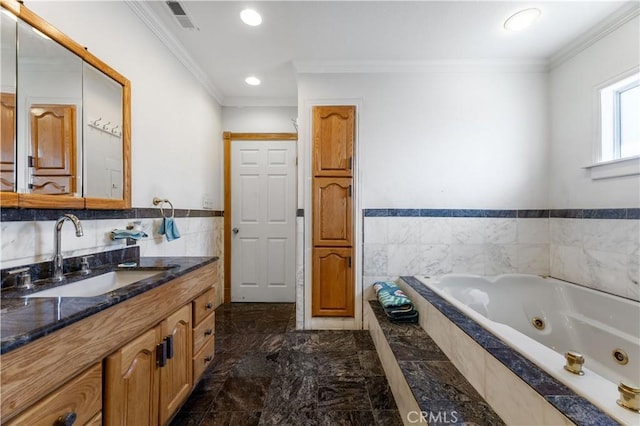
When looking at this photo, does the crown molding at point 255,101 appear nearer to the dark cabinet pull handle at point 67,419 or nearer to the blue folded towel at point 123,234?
the blue folded towel at point 123,234

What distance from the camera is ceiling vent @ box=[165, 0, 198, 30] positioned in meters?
1.67

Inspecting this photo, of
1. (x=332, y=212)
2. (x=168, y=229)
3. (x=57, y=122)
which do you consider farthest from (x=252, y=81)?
(x=57, y=122)

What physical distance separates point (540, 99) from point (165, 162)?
327 centimetres

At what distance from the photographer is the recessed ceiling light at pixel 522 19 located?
5.64 ft

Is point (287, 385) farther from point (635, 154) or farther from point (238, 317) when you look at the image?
point (635, 154)

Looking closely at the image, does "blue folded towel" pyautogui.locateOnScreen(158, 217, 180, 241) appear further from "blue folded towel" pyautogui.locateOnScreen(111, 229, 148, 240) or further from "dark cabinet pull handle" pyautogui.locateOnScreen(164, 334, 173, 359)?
"dark cabinet pull handle" pyautogui.locateOnScreen(164, 334, 173, 359)

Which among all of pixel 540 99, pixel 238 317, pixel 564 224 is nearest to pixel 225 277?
pixel 238 317

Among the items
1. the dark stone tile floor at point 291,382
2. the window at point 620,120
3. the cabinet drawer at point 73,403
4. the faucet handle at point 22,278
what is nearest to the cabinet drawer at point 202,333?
the dark stone tile floor at point 291,382

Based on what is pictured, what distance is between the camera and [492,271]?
2.35m

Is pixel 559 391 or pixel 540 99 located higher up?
pixel 540 99

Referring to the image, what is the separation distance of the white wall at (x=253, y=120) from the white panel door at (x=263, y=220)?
0.55 feet

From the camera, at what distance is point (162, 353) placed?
114 cm

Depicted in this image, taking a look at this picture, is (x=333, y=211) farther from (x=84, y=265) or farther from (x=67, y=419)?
(x=67, y=419)

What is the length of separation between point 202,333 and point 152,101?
1.60 metres
